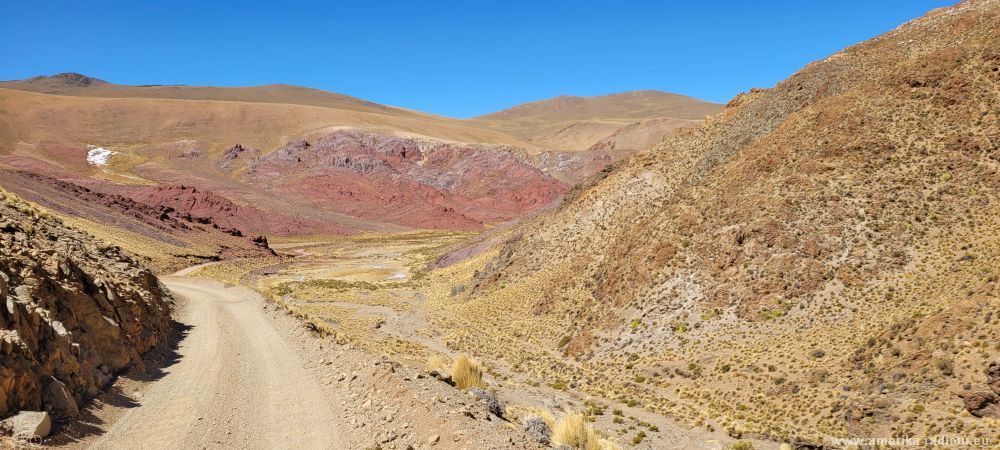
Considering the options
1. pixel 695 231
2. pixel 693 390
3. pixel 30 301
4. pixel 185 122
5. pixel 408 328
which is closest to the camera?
pixel 30 301

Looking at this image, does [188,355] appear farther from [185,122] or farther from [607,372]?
[185,122]

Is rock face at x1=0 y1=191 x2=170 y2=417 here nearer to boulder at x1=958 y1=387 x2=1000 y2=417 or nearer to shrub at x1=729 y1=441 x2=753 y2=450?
shrub at x1=729 y1=441 x2=753 y2=450

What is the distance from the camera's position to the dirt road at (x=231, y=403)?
11234mm

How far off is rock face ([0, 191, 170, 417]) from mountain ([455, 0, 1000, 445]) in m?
14.1

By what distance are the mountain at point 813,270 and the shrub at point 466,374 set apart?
555 centimetres

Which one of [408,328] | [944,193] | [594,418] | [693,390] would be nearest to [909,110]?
[944,193]

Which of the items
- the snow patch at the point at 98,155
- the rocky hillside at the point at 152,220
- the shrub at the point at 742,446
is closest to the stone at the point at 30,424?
the shrub at the point at 742,446

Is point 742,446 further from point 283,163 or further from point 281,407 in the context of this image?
point 283,163

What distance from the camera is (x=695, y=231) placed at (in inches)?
1152

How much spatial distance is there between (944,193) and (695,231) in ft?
33.0

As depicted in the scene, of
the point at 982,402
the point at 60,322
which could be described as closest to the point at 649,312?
the point at 982,402

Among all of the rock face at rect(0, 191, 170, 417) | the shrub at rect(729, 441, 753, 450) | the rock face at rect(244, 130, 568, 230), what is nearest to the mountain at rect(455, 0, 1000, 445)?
Result: the shrub at rect(729, 441, 753, 450)

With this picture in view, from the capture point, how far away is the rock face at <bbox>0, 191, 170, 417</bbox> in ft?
33.4

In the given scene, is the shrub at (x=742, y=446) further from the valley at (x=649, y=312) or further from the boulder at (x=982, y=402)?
the boulder at (x=982, y=402)
